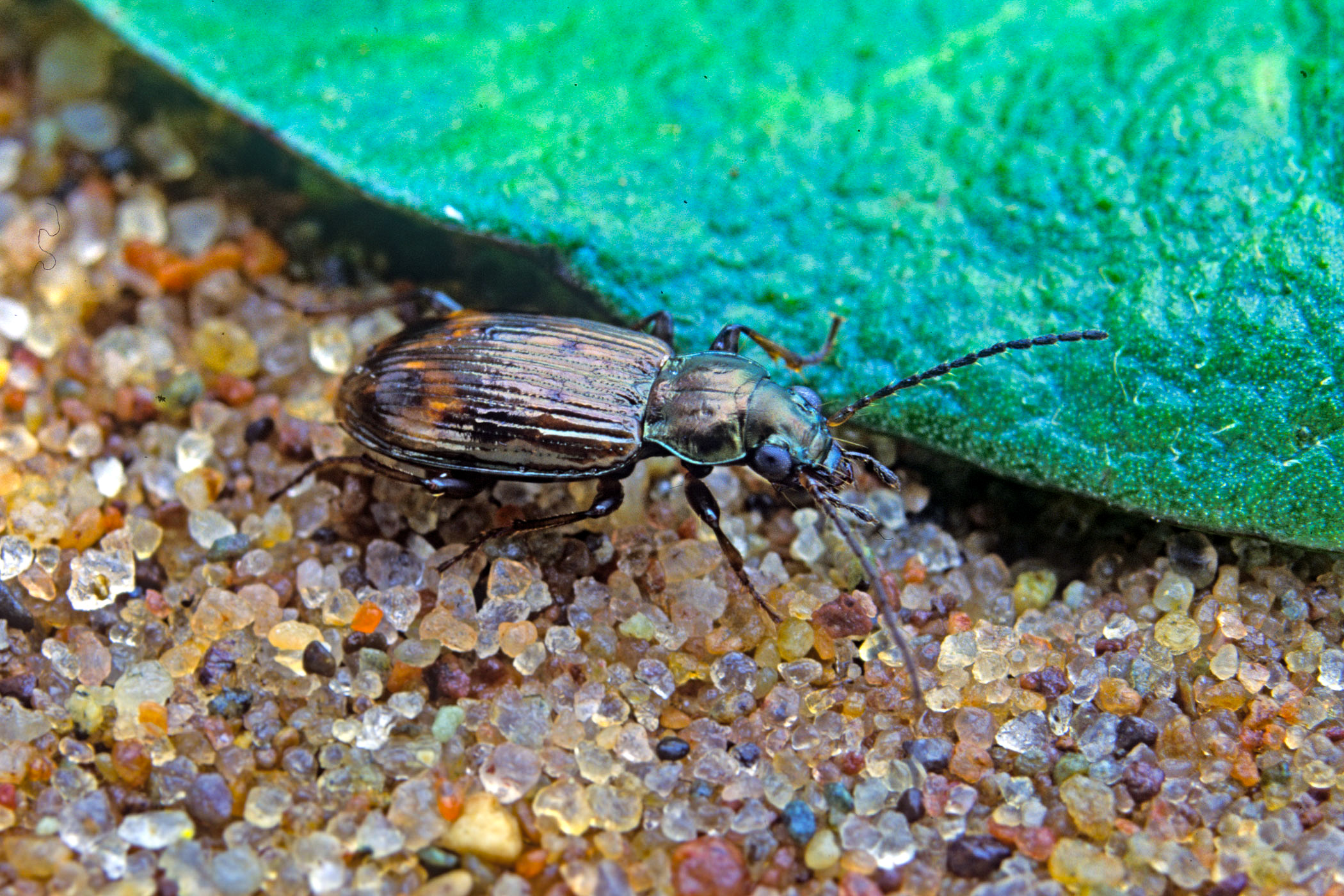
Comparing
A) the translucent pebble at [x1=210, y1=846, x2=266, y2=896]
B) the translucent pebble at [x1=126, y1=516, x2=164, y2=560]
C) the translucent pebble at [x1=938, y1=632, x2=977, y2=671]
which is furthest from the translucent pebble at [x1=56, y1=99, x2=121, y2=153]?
the translucent pebble at [x1=938, y1=632, x2=977, y2=671]

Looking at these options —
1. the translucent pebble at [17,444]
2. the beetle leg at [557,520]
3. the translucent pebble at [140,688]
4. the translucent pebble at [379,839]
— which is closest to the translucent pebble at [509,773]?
the translucent pebble at [379,839]

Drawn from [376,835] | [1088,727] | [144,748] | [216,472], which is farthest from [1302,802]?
[216,472]

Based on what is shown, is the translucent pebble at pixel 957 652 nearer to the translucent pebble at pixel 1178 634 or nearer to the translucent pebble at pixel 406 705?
the translucent pebble at pixel 1178 634

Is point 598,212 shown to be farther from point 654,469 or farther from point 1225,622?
point 1225,622

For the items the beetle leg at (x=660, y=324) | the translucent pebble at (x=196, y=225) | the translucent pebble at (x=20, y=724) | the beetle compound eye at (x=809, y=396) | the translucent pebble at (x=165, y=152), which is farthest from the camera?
the translucent pebble at (x=165, y=152)

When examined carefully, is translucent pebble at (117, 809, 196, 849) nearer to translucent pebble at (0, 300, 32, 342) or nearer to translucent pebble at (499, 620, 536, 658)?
translucent pebble at (499, 620, 536, 658)

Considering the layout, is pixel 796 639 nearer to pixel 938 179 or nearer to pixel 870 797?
pixel 870 797

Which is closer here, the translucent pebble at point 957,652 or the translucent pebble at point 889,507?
the translucent pebble at point 957,652
